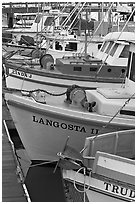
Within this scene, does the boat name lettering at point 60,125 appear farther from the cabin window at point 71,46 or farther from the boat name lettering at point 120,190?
the cabin window at point 71,46

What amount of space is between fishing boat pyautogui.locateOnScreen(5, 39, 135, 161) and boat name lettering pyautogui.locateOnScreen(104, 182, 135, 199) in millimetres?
1647

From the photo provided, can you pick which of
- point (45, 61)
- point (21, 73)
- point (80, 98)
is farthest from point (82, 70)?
point (80, 98)

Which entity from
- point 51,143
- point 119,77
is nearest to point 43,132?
point 51,143

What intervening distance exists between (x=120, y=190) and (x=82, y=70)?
260 inches

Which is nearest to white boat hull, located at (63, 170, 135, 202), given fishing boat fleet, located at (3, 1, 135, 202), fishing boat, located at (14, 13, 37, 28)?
fishing boat fleet, located at (3, 1, 135, 202)

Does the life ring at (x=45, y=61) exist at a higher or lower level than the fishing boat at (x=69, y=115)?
higher

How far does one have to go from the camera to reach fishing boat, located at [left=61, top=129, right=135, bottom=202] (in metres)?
6.27

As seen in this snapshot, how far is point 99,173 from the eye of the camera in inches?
254

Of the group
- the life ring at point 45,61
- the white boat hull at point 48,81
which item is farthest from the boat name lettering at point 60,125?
the life ring at point 45,61

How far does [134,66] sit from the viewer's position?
9.02 metres

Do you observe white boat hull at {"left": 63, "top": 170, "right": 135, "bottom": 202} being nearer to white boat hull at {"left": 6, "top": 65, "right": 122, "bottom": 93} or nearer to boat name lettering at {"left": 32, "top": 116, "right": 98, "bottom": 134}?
boat name lettering at {"left": 32, "top": 116, "right": 98, "bottom": 134}

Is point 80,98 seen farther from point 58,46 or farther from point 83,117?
point 58,46

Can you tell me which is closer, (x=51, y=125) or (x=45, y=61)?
(x=51, y=125)

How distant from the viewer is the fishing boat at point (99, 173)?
20.6ft
